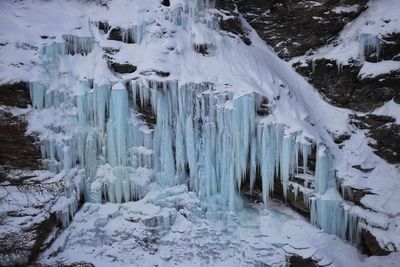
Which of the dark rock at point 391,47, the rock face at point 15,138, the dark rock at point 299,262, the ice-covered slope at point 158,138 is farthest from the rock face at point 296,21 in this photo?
the rock face at point 15,138

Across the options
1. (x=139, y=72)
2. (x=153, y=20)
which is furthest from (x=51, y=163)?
(x=153, y=20)

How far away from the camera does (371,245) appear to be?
9.22 m

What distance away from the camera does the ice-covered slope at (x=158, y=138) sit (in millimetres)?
9852

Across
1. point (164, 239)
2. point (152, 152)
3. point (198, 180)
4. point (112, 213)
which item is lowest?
point (164, 239)

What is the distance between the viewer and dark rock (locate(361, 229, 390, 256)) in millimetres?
9027

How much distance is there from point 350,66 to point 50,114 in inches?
322

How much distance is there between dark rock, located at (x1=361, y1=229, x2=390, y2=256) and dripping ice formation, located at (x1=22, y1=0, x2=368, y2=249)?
24.1 inches

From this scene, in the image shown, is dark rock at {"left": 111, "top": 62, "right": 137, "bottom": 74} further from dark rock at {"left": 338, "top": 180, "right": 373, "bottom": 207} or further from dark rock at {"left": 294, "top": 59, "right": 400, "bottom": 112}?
dark rock at {"left": 338, "top": 180, "right": 373, "bottom": 207}

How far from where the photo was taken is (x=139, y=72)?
33.8ft

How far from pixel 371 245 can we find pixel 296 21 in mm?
6735

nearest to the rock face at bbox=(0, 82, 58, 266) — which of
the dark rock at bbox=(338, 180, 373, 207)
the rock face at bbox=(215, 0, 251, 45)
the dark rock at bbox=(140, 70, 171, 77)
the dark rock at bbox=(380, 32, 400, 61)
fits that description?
the dark rock at bbox=(140, 70, 171, 77)

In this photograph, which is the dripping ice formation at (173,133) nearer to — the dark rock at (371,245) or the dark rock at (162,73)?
the dark rock at (162,73)

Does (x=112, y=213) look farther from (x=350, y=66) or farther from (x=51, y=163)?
(x=350, y=66)

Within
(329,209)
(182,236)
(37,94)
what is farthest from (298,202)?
(37,94)
